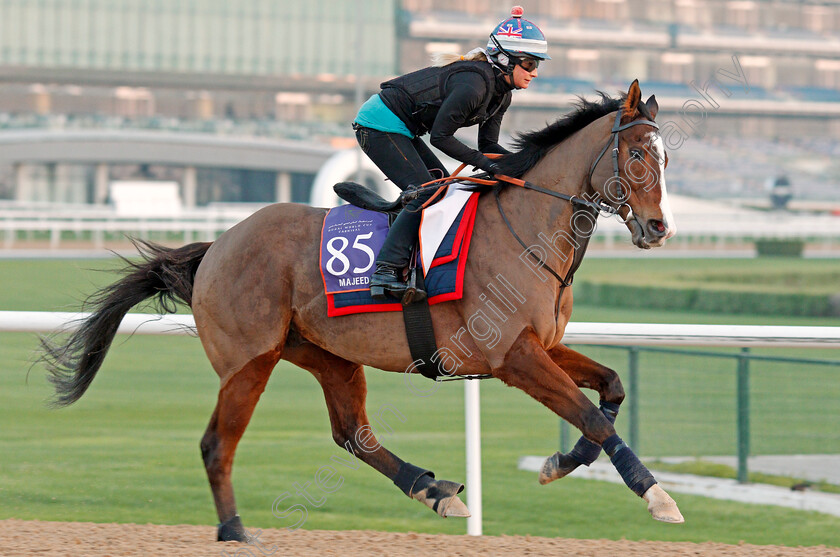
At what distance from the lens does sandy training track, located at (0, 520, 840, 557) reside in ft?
12.1

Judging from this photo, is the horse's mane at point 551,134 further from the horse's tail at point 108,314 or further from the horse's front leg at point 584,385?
the horse's tail at point 108,314

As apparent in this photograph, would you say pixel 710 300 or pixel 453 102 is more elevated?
pixel 453 102

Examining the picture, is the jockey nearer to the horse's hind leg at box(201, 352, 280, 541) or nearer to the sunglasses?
the sunglasses

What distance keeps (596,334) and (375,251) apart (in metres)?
1.07

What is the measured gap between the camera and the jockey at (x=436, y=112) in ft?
12.3

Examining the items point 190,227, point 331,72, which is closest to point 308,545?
point 190,227

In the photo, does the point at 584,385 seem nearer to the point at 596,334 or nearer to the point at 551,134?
the point at 596,334

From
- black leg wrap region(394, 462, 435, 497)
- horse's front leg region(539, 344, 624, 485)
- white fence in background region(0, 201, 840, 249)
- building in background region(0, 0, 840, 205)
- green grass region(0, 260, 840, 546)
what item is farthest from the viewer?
building in background region(0, 0, 840, 205)

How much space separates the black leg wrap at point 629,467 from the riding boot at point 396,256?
33.0 inches

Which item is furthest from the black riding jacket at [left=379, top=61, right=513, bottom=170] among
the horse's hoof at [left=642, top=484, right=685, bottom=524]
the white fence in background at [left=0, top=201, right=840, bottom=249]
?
the white fence in background at [left=0, top=201, right=840, bottom=249]

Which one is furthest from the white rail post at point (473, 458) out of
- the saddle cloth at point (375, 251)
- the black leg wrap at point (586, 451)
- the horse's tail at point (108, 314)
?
the horse's tail at point (108, 314)

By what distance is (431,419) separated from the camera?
7340mm

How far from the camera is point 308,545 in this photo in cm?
385

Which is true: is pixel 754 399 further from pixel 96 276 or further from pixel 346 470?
pixel 96 276
